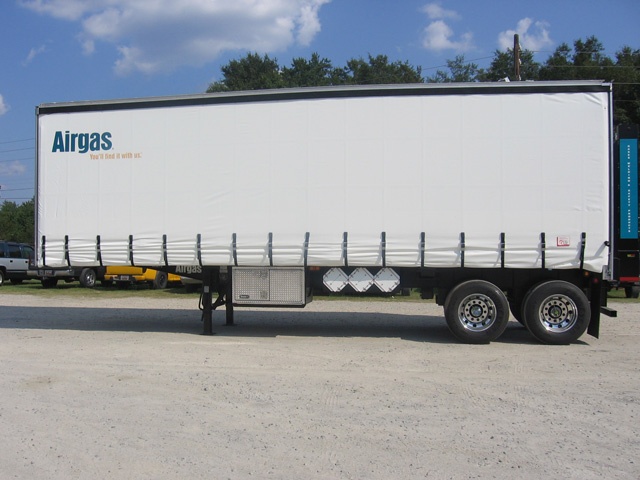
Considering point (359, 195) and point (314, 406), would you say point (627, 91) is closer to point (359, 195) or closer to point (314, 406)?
point (359, 195)

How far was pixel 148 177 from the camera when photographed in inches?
434

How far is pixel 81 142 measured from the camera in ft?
37.0

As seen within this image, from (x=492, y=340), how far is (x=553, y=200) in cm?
267

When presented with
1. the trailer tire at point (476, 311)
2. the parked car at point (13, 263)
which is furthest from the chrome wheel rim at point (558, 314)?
the parked car at point (13, 263)

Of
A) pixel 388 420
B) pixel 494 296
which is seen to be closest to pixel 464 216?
pixel 494 296

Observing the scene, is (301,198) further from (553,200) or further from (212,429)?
(212,429)

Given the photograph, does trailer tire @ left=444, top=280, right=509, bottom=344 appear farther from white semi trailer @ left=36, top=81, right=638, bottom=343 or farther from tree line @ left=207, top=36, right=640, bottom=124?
tree line @ left=207, top=36, right=640, bottom=124

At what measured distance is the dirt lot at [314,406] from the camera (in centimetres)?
480

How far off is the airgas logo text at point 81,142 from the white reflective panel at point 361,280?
5187 mm

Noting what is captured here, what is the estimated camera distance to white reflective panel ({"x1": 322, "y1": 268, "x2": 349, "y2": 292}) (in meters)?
10.6

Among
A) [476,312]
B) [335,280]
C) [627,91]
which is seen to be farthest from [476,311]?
[627,91]

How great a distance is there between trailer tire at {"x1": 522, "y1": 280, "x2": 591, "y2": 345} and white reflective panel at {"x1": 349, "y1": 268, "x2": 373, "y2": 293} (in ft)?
8.88

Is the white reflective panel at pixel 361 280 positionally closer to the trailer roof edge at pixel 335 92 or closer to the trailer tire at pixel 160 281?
the trailer roof edge at pixel 335 92

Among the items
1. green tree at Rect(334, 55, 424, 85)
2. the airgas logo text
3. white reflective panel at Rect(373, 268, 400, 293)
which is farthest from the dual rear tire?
green tree at Rect(334, 55, 424, 85)
